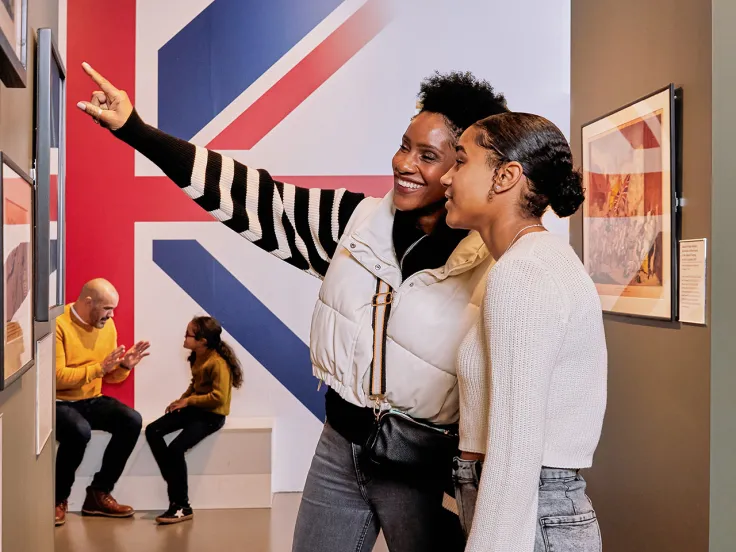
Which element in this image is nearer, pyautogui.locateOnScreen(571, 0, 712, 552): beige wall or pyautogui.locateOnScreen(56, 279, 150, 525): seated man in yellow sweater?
pyautogui.locateOnScreen(571, 0, 712, 552): beige wall

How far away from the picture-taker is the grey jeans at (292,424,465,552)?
5.95ft

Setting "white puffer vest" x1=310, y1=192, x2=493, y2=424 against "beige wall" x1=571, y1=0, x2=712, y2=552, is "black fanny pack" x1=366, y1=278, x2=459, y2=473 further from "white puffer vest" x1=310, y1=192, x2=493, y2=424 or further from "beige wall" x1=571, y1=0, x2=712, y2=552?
"beige wall" x1=571, y1=0, x2=712, y2=552

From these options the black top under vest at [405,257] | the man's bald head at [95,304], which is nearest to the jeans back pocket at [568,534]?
the black top under vest at [405,257]

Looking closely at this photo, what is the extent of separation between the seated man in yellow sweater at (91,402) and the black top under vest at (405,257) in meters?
3.15

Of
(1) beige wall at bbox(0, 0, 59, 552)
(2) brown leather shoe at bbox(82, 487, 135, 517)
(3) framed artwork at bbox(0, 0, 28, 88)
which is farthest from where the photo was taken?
(2) brown leather shoe at bbox(82, 487, 135, 517)

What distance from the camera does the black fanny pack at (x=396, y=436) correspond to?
68.4 inches

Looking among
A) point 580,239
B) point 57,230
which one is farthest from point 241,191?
point 580,239

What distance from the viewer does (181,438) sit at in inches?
186

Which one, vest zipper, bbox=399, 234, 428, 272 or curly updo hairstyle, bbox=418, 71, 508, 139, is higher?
curly updo hairstyle, bbox=418, 71, 508, 139

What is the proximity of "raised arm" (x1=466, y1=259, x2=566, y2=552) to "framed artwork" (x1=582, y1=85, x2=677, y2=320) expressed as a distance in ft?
4.80

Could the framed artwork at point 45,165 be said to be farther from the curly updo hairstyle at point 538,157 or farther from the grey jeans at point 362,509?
Answer: the curly updo hairstyle at point 538,157

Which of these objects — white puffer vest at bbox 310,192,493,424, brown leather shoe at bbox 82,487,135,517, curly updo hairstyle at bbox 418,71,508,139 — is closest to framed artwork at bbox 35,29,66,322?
white puffer vest at bbox 310,192,493,424

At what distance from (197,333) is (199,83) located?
60.6 inches

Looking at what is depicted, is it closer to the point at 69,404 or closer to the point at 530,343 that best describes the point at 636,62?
the point at 530,343
